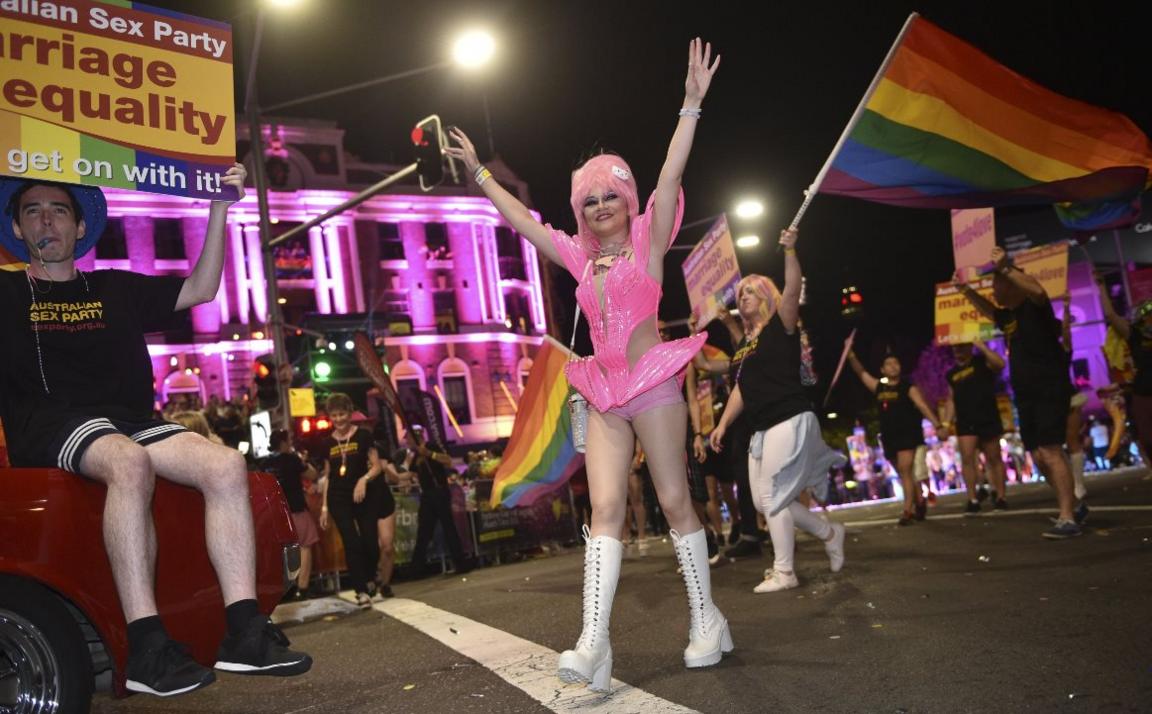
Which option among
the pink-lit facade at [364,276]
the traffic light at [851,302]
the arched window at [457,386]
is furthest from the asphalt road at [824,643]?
the arched window at [457,386]

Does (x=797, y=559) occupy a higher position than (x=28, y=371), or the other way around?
(x=28, y=371)

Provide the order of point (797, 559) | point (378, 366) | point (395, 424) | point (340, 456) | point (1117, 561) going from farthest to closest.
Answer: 1. point (395, 424)
2. point (378, 366)
3. point (340, 456)
4. point (797, 559)
5. point (1117, 561)

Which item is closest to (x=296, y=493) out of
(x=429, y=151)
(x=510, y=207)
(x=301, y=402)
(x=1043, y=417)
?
(x=429, y=151)

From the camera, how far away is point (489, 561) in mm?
16781

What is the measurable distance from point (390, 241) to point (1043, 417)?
52348mm

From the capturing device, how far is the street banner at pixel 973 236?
1190cm

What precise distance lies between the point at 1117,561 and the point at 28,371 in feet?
18.3

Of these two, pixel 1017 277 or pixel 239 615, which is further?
pixel 1017 277

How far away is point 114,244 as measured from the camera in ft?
162

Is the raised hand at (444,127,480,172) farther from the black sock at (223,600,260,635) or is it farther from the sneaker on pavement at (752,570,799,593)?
the sneaker on pavement at (752,570,799,593)

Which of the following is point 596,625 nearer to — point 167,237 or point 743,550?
point 743,550

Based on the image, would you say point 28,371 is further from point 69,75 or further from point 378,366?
point 378,366

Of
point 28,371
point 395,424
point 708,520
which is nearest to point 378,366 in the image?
point 708,520

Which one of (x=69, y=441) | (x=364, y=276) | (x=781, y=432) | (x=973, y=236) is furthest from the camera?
(x=364, y=276)
